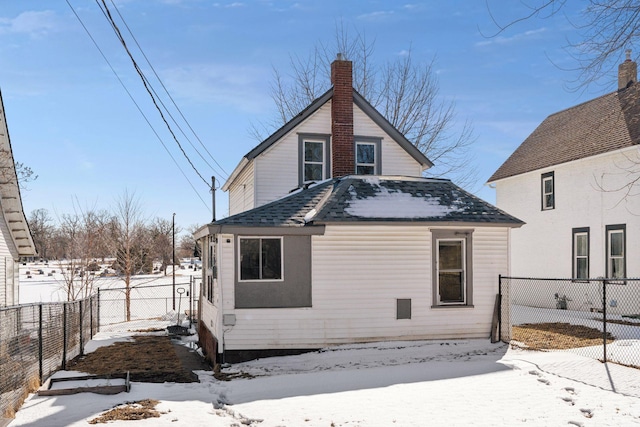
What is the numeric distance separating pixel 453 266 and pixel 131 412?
315 inches

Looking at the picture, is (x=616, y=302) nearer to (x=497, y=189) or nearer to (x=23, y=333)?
(x=497, y=189)

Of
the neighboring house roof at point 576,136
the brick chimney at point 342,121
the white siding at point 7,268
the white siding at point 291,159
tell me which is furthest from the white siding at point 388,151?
the white siding at point 7,268

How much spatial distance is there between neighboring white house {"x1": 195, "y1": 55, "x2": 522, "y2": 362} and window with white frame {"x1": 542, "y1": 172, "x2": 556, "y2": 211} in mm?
9151

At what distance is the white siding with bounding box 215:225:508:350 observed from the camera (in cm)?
1158

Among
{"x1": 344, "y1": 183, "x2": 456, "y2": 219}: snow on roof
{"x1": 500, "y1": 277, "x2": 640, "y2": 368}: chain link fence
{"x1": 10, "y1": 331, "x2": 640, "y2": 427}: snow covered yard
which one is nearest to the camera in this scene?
{"x1": 10, "y1": 331, "x2": 640, "y2": 427}: snow covered yard

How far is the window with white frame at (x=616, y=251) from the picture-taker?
57.5 feet

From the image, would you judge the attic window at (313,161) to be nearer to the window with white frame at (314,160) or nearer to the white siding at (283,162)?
the window with white frame at (314,160)

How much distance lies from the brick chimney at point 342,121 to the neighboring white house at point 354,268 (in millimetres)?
2964

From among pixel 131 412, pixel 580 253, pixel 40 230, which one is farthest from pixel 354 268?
pixel 40 230

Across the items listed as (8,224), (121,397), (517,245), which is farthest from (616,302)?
(8,224)

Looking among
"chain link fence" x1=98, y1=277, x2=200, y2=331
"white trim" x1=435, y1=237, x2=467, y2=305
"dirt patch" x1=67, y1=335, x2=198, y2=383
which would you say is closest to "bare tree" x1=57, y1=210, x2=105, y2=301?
"chain link fence" x1=98, y1=277, x2=200, y2=331

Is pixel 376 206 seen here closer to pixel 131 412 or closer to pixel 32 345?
pixel 131 412

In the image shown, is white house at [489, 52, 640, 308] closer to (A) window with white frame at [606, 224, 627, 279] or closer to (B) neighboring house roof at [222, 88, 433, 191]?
(A) window with white frame at [606, 224, 627, 279]

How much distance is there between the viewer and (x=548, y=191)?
21.6 meters
